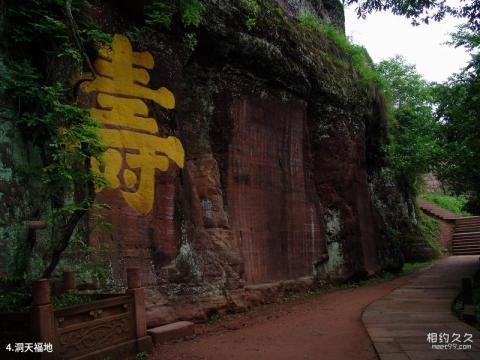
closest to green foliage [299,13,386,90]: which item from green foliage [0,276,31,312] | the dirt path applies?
the dirt path

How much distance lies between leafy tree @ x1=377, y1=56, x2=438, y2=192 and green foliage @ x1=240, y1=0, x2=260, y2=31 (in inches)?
212

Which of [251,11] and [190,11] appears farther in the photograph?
[251,11]

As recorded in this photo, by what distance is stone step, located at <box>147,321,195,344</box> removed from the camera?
5250 mm

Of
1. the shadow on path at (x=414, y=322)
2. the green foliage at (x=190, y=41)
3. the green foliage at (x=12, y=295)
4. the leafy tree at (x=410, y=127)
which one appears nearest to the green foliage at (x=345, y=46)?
the leafy tree at (x=410, y=127)

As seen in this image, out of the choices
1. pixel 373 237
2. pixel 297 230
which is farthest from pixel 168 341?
pixel 373 237

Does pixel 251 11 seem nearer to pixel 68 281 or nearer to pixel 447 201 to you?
pixel 68 281

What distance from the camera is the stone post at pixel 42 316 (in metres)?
3.72

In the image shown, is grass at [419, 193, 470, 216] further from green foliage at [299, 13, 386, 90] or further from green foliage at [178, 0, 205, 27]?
green foliage at [178, 0, 205, 27]

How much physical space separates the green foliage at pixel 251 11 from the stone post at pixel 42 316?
232 inches

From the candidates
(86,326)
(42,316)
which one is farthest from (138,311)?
(42,316)

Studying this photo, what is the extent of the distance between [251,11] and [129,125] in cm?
353

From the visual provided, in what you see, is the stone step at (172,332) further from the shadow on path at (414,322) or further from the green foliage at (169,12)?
the green foliage at (169,12)

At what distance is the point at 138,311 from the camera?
4770 mm

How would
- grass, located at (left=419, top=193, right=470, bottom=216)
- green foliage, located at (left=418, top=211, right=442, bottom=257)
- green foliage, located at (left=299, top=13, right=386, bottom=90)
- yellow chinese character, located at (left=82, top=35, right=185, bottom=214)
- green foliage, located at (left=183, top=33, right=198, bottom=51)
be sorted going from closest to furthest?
yellow chinese character, located at (left=82, top=35, right=185, bottom=214) < green foliage, located at (left=183, top=33, right=198, bottom=51) < green foliage, located at (left=299, top=13, right=386, bottom=90) < green foliage, located at (left=418, top=211, right=442, bottom=257) < grass, located at (left=419, top=193, right=470, bottom=216)
